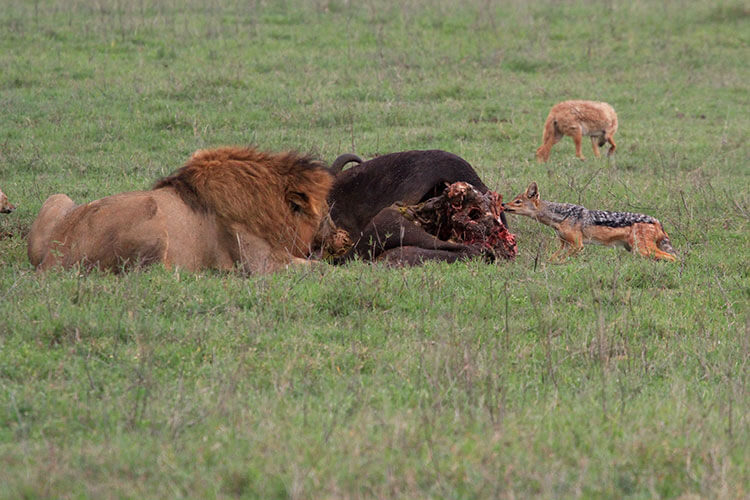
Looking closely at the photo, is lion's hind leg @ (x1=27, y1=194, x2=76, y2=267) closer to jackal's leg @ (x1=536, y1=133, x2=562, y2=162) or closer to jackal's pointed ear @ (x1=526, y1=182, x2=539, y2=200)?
jackal's pointed ear @ (x1=526, y1=182, x2=539, y2=200)

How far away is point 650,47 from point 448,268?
12.1 metres

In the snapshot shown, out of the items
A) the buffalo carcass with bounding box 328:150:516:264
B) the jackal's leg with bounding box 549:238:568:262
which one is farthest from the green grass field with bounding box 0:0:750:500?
the buffalo carcass with bounding box 328:150:516:264

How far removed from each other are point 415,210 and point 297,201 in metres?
0.98

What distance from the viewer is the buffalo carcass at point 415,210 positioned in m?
7.31

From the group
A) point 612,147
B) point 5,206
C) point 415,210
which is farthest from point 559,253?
point 612,147

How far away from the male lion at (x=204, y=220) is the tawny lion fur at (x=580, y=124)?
557 centimetres

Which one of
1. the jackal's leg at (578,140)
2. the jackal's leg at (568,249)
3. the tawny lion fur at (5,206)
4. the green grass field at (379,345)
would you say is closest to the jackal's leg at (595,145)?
the jackal's leg at (578,140)

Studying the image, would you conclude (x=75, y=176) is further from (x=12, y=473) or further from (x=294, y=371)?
(x=12, y=473)

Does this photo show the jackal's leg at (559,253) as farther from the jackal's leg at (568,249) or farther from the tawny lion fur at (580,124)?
the tawny lion fur at (580,124)

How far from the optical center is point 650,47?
57.6ft

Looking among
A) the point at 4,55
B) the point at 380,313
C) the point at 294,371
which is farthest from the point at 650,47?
the point at 294,371

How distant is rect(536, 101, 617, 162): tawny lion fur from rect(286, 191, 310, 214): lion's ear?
18.2 feet

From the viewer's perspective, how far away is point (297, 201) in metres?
7.24

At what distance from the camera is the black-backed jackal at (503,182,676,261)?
7855 mm
